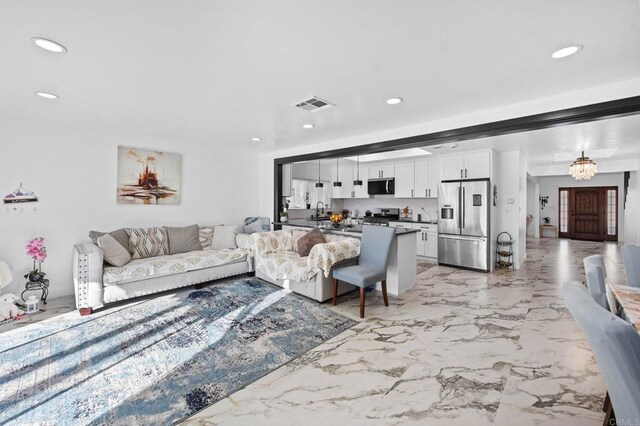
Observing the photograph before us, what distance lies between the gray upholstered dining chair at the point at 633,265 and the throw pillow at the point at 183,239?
5.23 meters

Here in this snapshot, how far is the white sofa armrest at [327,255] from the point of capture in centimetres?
374

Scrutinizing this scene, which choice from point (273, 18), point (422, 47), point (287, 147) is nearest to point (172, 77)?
point (273, 18)

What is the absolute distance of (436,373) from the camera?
2367mm

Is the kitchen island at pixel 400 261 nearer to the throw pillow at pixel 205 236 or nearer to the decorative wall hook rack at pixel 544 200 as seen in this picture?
the throw pillow at pixel 205 236

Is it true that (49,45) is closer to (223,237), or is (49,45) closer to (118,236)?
(118,236)

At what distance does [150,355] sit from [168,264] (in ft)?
5.72

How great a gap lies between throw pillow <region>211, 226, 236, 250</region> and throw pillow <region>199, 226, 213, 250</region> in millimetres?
65

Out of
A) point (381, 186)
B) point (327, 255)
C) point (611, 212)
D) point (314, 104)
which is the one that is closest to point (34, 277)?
point (327, 255)

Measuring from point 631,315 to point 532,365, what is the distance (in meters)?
1.11

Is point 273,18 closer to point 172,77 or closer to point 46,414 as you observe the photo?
point 172,77

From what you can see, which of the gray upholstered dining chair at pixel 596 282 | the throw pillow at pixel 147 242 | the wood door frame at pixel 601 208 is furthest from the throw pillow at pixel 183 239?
the wood door frame at pixel 601 208

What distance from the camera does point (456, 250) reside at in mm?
6062

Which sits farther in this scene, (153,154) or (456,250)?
(456,250)

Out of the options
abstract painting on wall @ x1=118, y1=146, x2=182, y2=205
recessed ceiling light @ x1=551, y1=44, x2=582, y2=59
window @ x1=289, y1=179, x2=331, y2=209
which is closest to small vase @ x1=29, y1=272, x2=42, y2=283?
abstract painting on wall @ x1=118, y1=146, x2=182, y2=205
